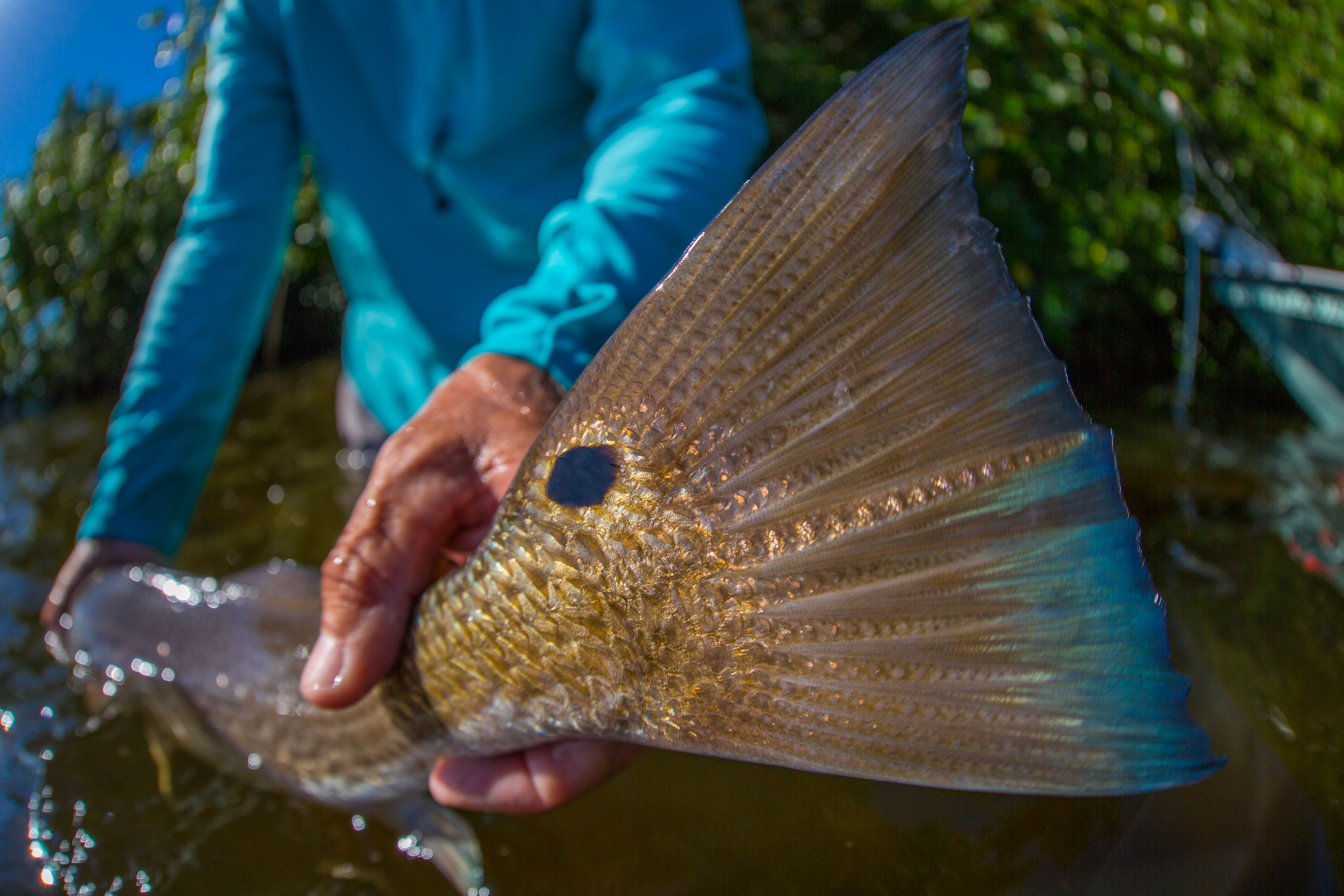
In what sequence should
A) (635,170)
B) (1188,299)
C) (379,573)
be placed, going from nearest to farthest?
1. (379,573)
2. (635,170)
3. (1188,299)

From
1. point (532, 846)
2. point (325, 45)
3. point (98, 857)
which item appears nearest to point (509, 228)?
point (325, 45)

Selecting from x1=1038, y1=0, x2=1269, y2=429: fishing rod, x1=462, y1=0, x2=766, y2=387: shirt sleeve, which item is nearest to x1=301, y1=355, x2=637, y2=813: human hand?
x1=462, y1=0, x2=766, y2=387: shirt sleeve

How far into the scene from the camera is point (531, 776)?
1.29 meters

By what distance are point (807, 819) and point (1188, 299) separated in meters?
3.30

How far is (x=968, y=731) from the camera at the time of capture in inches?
31.3

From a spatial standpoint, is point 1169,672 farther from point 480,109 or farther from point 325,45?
point 325,45

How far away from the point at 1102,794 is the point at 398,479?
96cm

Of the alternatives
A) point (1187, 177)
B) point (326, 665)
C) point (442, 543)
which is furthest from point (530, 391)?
point (1187, 177)

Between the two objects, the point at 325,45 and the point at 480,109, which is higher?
the point at 325,45

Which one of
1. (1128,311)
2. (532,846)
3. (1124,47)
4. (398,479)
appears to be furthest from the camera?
(1128,311)

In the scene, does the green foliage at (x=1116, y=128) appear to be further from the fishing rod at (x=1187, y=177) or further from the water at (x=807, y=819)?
the water at (x=807, y=819)

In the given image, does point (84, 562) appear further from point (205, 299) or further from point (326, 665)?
point (326, 665)

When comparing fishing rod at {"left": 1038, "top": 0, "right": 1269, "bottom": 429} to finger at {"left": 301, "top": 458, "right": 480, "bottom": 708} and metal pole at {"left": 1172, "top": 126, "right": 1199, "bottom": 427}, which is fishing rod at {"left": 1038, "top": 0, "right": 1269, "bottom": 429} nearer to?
metal pole at {"left": 1172, "top": 126, "right": 1199, "bottom": 427}

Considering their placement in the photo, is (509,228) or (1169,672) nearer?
Result: (1169,672)
